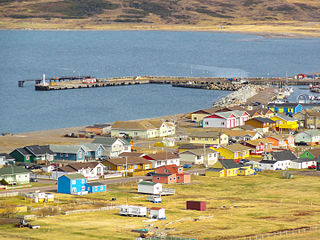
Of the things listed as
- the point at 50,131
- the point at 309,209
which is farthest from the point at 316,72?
the point at 309,209

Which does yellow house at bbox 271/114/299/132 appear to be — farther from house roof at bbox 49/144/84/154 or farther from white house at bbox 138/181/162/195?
white house at bbox 138/181/162/195

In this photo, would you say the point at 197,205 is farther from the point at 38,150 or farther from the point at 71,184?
the point at 38,150

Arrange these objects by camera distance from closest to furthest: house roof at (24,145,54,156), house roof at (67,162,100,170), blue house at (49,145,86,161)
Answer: house roof at (67,162,100,170)
house roof at (24,145,54,156)
blue house at (49,145,86,161)

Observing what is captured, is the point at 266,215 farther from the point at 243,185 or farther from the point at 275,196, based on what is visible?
the point at 243,185

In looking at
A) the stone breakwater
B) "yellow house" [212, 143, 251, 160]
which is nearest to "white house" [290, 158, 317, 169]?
"yellow house" [212, 143, 251, 160]

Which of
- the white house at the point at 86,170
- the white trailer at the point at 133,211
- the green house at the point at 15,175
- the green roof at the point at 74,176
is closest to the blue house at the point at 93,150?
the white house at the point at 86,170

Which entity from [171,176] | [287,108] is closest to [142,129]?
[171,176]
